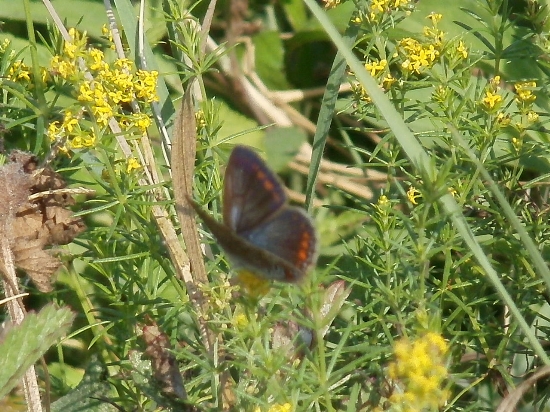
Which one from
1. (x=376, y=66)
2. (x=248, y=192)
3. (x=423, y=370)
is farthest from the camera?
(x=376, y=66)

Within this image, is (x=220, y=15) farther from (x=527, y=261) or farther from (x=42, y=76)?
(x=527, y=261)

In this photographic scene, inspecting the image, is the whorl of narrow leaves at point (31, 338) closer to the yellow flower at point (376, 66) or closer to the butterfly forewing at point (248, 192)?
the butterfly forewing at point (248, 192)

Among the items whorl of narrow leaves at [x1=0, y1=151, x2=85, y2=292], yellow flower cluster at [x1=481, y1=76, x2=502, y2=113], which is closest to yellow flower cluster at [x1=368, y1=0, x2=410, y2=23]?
yellow flower cluster at [x1=481, y1=76, x2=502, y2=113]

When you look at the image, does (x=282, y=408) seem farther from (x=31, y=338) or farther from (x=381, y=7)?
(x=381, y=7)

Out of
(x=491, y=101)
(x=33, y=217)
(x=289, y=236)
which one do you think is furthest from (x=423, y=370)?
(x=33, y=217)

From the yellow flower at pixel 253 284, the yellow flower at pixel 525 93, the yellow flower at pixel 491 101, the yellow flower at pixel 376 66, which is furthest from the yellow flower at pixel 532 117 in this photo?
the yellow flower at pixel 253 284

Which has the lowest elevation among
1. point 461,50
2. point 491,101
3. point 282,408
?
point 282,408
